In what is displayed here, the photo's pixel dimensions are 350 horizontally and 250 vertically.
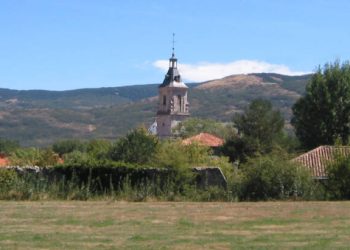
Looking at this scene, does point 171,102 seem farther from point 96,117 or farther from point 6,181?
point 6,181

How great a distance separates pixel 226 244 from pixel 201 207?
959 cm

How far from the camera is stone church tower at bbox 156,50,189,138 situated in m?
117

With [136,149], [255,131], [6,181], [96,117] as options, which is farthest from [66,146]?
[96,117]

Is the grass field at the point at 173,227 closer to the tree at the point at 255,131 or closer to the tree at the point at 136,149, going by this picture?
the tree at the point at 136,149

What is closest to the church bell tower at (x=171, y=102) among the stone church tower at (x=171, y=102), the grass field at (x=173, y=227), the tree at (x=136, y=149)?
the stone church tower at (x=171, y=102)

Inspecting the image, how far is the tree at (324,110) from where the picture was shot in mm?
58969

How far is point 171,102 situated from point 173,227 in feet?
334

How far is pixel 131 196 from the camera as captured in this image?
2770cm

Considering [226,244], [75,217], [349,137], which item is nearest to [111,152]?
[349,137]

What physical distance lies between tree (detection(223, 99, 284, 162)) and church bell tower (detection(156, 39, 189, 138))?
54.2 metres

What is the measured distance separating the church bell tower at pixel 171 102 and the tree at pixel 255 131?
178 ft

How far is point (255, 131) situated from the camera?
197 ft

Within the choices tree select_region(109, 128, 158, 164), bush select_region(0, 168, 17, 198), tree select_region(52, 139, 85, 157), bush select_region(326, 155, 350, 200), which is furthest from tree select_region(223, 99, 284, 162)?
tree select_region(52, 139, 85, 157)

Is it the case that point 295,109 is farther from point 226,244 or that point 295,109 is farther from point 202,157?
point 226,244
